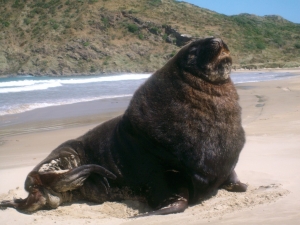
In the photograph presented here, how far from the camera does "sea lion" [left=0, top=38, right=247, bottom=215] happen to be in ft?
14.5

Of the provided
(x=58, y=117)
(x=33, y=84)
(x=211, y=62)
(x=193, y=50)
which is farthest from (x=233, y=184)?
(x=33, y=84)

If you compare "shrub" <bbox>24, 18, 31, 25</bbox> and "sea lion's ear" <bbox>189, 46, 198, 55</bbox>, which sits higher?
"shrub" <bbox>24, 18, 31, 25</bbox>

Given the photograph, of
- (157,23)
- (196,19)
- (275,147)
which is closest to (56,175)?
(275,147)

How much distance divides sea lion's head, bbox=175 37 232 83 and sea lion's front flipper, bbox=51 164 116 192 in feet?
4.55

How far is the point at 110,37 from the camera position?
61.3 meters

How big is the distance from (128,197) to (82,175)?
54 cm

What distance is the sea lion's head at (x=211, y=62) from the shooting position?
457 centimetres

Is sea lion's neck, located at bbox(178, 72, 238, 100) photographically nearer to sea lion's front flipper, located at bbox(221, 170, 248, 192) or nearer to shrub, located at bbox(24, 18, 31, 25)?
sea lion's front flipper, located at bbox(221, 170, 248, 192)

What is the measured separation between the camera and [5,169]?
6773mm

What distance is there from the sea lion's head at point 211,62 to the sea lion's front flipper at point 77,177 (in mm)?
1387

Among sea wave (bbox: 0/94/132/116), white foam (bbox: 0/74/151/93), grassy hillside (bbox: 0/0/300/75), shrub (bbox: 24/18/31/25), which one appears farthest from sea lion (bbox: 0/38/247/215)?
shrub (bbox: 24/18/31/25)

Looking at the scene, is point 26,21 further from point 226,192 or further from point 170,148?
point 170,148

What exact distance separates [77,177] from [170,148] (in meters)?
1.15

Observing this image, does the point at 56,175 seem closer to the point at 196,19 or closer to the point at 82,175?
the point at 82,175
